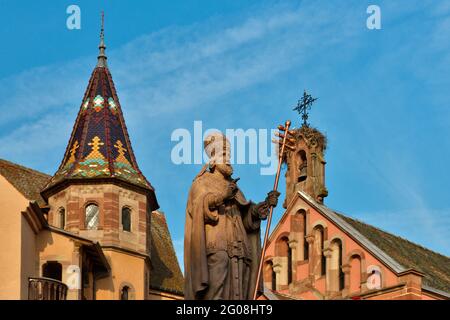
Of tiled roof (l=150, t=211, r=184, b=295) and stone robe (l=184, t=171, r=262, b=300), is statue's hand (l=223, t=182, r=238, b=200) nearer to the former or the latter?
stone robe (l=184, t=171, r=262, b=300)

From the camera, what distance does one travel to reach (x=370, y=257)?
177ft

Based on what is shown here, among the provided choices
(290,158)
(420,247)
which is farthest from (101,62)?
(420,247)

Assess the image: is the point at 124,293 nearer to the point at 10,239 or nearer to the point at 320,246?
the point at 10,239

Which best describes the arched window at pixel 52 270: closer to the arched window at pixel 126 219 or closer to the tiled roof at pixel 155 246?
the arched window at pixel 126 219

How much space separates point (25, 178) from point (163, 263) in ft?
21.0

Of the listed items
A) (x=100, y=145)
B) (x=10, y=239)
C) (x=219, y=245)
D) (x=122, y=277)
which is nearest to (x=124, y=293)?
(x=122, y=277)

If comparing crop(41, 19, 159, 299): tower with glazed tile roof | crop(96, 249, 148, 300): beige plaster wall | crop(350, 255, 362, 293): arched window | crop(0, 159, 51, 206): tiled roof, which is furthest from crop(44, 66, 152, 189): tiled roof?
crop(350, 255, 362, 293): arched window

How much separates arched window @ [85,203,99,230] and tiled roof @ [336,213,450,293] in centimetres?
1261

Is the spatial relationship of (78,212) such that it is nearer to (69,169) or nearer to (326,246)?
(69,169)

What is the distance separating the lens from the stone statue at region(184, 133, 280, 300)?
18.7 m

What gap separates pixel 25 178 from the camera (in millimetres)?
53000

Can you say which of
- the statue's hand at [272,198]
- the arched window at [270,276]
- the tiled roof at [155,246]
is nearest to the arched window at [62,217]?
the tiled roof at [155,246]

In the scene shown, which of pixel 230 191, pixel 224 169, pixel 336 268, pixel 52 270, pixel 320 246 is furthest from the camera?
→ pixel 320 246
